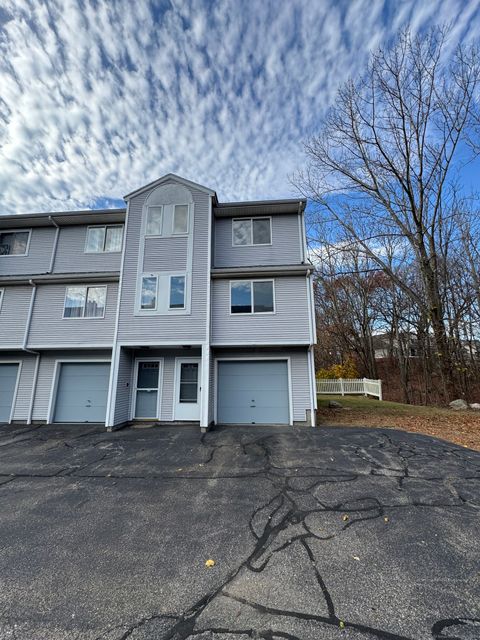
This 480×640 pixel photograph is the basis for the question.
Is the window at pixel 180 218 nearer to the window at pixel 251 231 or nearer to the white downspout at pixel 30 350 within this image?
the window at pixel 251 231

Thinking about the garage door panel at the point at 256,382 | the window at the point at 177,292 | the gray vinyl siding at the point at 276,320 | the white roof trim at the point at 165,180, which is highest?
the white roof trim at the point at 165,180

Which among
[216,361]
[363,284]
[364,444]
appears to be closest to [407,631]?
[364,444]

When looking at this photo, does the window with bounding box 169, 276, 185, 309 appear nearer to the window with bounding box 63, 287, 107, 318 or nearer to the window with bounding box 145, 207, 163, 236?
the window with bounding box 145, 207, 163, 236

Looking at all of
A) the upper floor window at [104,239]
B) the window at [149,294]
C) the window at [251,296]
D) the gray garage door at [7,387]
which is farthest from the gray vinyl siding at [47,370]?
the window at [251,296]

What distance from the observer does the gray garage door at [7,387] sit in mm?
10055

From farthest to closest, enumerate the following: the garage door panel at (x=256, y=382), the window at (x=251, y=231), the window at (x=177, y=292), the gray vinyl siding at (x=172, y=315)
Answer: the window at (x=251, y=231) → the garage door panel at (x=256, y=382) → the window at (x=177, y=292) → the gray vinyl siding at (x=172, y=315)

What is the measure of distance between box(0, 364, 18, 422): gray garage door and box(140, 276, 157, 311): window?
5923 millimetres

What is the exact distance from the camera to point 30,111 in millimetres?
9156

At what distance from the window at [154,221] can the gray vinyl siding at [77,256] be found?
1731 mm

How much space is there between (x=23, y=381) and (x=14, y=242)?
597 cm

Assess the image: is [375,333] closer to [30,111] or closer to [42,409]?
[42,409]

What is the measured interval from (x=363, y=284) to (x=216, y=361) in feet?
→ 55.7

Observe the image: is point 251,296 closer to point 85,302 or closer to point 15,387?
point 85,302

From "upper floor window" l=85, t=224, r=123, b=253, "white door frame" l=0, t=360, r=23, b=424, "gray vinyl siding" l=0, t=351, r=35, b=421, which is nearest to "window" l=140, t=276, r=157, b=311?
"upper floor window" l=85, t=224, r=123, b=253
